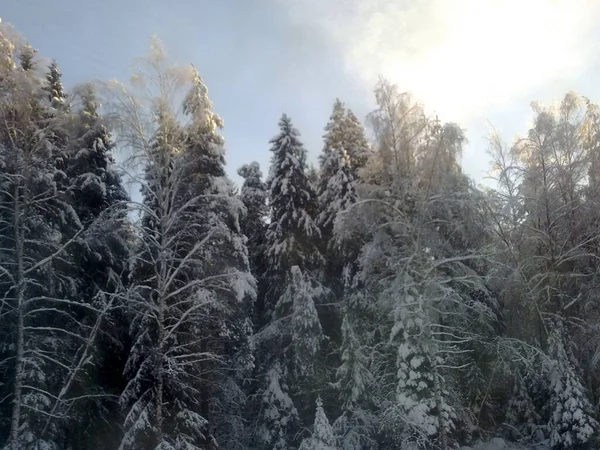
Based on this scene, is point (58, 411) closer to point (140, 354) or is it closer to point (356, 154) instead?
point (140, 354)

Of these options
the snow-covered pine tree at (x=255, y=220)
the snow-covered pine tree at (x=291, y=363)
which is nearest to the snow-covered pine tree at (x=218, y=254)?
the snow-covered pine tree at (x=291, y=363)

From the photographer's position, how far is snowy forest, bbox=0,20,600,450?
16.0 meters

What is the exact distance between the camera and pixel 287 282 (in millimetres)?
22578

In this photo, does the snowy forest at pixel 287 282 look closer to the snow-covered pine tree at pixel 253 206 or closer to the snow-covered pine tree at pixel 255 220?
the snow-covered pine tree at pixel 255 220

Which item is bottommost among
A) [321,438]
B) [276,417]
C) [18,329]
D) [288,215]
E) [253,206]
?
[321,438]

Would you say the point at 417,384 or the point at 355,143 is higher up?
the point at 355,143

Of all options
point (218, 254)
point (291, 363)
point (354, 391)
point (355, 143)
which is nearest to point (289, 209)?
point (355, 143)

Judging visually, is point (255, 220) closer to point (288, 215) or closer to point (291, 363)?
point (288, 215)

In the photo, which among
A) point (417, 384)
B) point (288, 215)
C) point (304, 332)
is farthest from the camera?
point (288, 215)

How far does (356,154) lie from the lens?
24156 millimetres

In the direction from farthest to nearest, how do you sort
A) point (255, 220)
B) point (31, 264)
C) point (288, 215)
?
point (255, 220) < point (288, 215) < point (31, 264)

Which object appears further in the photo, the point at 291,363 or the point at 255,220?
the point at 255,220

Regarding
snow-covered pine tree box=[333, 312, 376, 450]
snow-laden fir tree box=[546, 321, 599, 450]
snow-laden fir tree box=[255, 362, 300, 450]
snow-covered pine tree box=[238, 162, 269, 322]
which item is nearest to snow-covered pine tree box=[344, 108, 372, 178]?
snow-covered pine tree box=[238, 162, 269, 322]

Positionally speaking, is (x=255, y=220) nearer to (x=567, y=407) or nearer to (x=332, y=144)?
(x=332, y=144)
